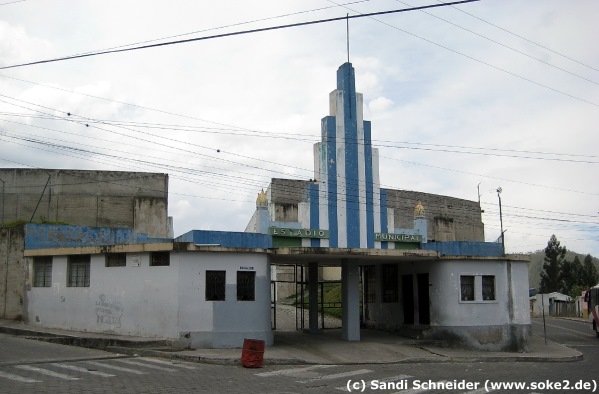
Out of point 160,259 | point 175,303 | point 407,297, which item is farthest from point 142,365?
point 407,297

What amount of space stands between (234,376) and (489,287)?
13.2 m

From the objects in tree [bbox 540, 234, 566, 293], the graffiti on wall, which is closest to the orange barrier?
the graffiti on wall

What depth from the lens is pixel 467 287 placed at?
23672 mm

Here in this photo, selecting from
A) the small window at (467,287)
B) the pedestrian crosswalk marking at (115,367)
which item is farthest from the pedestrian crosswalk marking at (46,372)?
the small window at (467,287)

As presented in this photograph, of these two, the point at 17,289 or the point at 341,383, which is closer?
the point at 341,383

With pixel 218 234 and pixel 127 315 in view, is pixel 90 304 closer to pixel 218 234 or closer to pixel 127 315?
pixel 127 315

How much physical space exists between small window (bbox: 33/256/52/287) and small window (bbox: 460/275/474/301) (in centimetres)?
1582

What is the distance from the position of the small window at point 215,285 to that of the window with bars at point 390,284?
9.50 metres

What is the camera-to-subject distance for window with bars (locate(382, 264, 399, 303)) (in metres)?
26.5

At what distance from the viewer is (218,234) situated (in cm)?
1977

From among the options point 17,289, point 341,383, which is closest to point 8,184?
point 17,289

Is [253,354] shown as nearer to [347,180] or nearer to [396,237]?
[347,180]

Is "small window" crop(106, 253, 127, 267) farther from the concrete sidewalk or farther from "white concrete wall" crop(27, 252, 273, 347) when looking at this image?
the concrete sidewalk

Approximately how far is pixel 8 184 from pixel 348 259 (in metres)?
22.6
